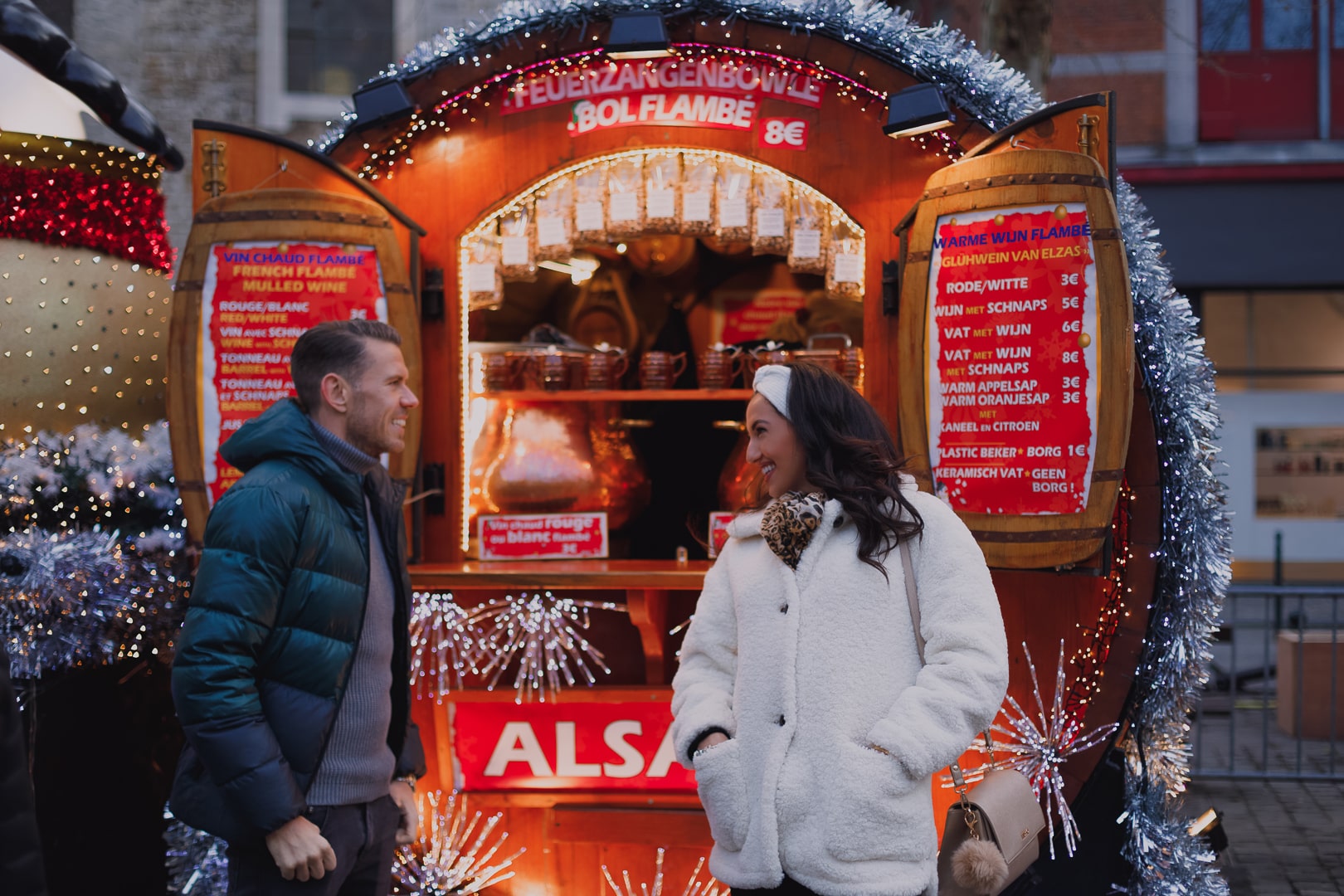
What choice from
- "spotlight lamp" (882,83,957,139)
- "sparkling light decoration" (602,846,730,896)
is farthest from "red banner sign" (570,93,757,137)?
"sparkling light decoration" (602,846,730,896)

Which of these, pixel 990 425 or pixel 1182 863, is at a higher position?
pixel 990 425

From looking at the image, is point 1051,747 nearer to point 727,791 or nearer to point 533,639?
point 533,639

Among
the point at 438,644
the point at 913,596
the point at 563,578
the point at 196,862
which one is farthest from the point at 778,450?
the point at 196,862

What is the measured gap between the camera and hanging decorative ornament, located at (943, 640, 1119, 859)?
3961 mm

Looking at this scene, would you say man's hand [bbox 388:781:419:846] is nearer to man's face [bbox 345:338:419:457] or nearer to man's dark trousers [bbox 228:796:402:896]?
man's dark trousers [bbox 228:796:402:896]

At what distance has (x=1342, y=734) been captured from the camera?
25.8 ft

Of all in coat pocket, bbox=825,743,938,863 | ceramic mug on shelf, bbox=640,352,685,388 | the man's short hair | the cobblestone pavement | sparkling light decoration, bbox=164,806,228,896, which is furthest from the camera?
the cobblestone pavement

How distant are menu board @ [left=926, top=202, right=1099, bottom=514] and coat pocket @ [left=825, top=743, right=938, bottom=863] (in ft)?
5.41

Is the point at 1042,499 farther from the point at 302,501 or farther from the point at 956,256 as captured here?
the point at 302,501

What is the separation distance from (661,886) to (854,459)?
229cm

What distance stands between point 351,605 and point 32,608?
6.89 feet

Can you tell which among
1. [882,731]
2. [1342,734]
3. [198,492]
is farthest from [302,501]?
[1342,734]

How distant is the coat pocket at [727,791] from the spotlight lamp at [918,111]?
2.41 metres

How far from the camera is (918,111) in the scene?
4.14 metres
